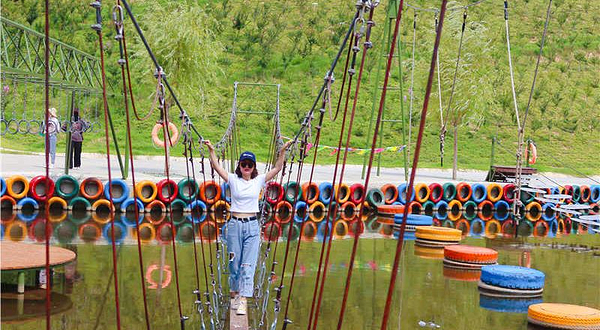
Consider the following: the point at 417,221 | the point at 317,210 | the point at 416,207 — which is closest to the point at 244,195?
the point at 417,221

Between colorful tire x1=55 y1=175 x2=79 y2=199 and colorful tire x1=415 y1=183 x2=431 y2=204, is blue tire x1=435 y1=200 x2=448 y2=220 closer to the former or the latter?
colorful tire x1=415 y1=183 x2=431 y2=204

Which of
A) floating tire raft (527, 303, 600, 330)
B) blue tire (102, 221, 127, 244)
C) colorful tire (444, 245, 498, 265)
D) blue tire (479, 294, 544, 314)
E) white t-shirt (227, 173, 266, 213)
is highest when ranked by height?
white t-shirt (227, 173, 266, 213)

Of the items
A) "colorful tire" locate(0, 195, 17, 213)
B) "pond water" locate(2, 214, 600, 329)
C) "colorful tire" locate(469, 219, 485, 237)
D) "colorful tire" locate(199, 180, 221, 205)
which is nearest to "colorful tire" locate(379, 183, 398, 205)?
"colorful tire" locate(469, 219, 485, 237)

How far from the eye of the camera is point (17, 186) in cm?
1714

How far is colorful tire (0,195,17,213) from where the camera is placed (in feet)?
55.8

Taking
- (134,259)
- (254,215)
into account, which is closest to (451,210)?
(134,259)

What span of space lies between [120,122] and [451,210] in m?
17.5

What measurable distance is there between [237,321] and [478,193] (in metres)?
16.2

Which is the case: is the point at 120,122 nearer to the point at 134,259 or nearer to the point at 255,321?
the point at 134,259

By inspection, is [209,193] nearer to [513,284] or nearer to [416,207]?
[416,207]

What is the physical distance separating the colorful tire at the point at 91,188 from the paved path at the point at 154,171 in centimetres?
60

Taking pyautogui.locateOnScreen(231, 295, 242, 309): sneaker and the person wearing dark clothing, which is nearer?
pyautogui.locateOnScreen(231, 295, 242, 309): sneaker

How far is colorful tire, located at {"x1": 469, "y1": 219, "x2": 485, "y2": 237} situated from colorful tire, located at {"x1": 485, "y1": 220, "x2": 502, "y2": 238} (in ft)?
0.37

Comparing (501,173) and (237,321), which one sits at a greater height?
(501,173)
